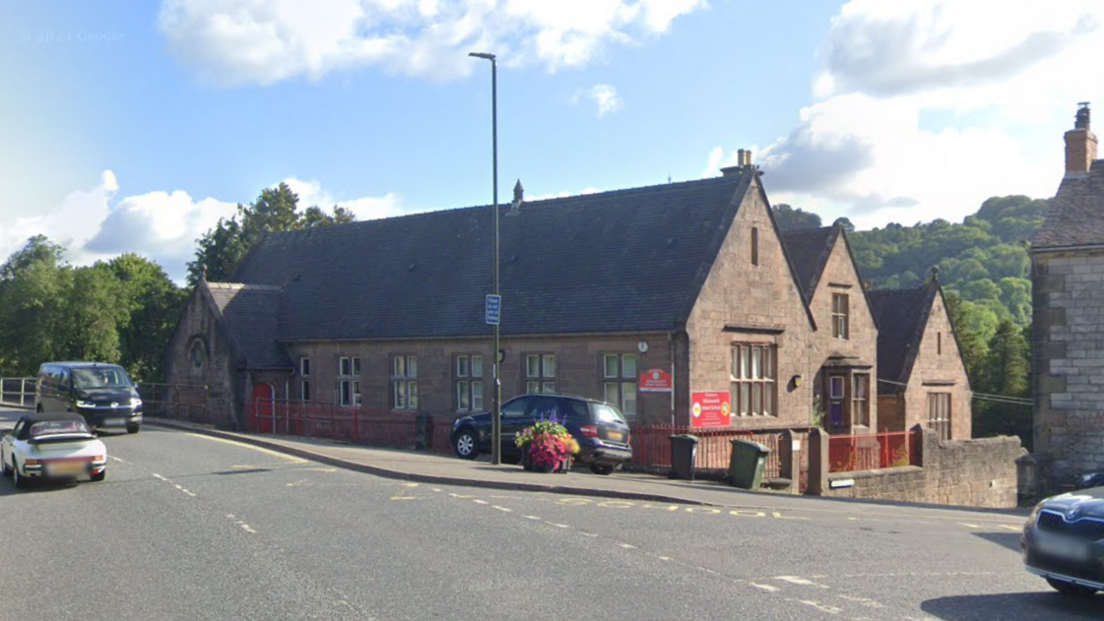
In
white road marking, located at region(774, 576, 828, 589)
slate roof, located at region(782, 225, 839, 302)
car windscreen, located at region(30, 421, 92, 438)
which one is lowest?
white road marking, located at region(774, 576, 828, 589)

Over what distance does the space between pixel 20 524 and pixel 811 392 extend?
78.0ft

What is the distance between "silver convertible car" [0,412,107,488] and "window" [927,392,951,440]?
32.0 meters

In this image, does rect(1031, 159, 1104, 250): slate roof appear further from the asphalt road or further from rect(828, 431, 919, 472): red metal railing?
the asphalt road

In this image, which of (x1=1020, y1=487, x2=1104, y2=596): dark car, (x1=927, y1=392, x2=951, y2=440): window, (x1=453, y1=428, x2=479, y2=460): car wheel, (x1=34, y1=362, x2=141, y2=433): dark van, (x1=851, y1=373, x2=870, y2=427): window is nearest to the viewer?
(x1=1020, y1=487, x2=1104, y2=596): dark car

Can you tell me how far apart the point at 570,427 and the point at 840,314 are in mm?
17615

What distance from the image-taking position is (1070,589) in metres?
9.93

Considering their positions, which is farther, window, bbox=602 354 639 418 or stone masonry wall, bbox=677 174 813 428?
window, bbox=602 354 639 418

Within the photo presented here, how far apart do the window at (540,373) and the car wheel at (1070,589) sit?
20529mm

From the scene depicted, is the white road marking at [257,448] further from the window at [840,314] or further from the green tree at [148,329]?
the green tree at [148,329]

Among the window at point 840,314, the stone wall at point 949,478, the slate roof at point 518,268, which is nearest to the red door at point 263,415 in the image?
the slate roof at point 518,268

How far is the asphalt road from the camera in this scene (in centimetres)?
935

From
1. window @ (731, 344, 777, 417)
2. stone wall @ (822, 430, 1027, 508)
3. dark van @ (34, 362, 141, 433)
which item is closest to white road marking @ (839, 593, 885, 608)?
stone wall @ (822, 430, 1027, 508)

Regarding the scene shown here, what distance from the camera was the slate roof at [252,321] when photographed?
36469 millimetres

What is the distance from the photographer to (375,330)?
1379 inches
